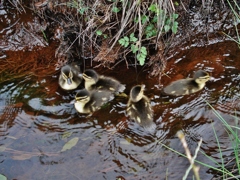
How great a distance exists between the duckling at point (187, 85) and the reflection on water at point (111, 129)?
6 cm

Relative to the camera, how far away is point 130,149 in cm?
270

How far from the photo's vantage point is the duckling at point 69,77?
2.98 meters

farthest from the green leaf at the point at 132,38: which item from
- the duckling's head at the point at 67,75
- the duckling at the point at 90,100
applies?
the duckling's head at the point at 67,75

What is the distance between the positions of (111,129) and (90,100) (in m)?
0.31

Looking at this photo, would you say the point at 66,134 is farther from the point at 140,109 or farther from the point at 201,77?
the point at 201,77

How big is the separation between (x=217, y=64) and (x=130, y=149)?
1257mm

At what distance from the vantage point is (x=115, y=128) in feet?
9.39

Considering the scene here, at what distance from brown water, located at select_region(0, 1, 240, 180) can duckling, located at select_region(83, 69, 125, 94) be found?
0.11 meters

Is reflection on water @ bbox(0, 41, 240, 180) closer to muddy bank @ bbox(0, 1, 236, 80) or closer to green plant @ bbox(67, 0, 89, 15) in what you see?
muddy bank @ bbox(0, 1, 236, 80)

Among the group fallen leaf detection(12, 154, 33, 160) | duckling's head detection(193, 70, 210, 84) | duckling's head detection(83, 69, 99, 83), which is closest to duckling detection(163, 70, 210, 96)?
duckling's head detection(193, 70, 210, 84)

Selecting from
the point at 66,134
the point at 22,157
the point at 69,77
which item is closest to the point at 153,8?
the point at 69,77

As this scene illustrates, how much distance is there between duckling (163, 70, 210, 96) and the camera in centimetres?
295

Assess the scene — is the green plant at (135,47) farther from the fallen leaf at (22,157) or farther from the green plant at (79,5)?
the fallen leaf at (22,157)

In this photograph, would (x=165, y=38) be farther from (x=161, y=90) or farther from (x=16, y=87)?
(x=16, y=87)
